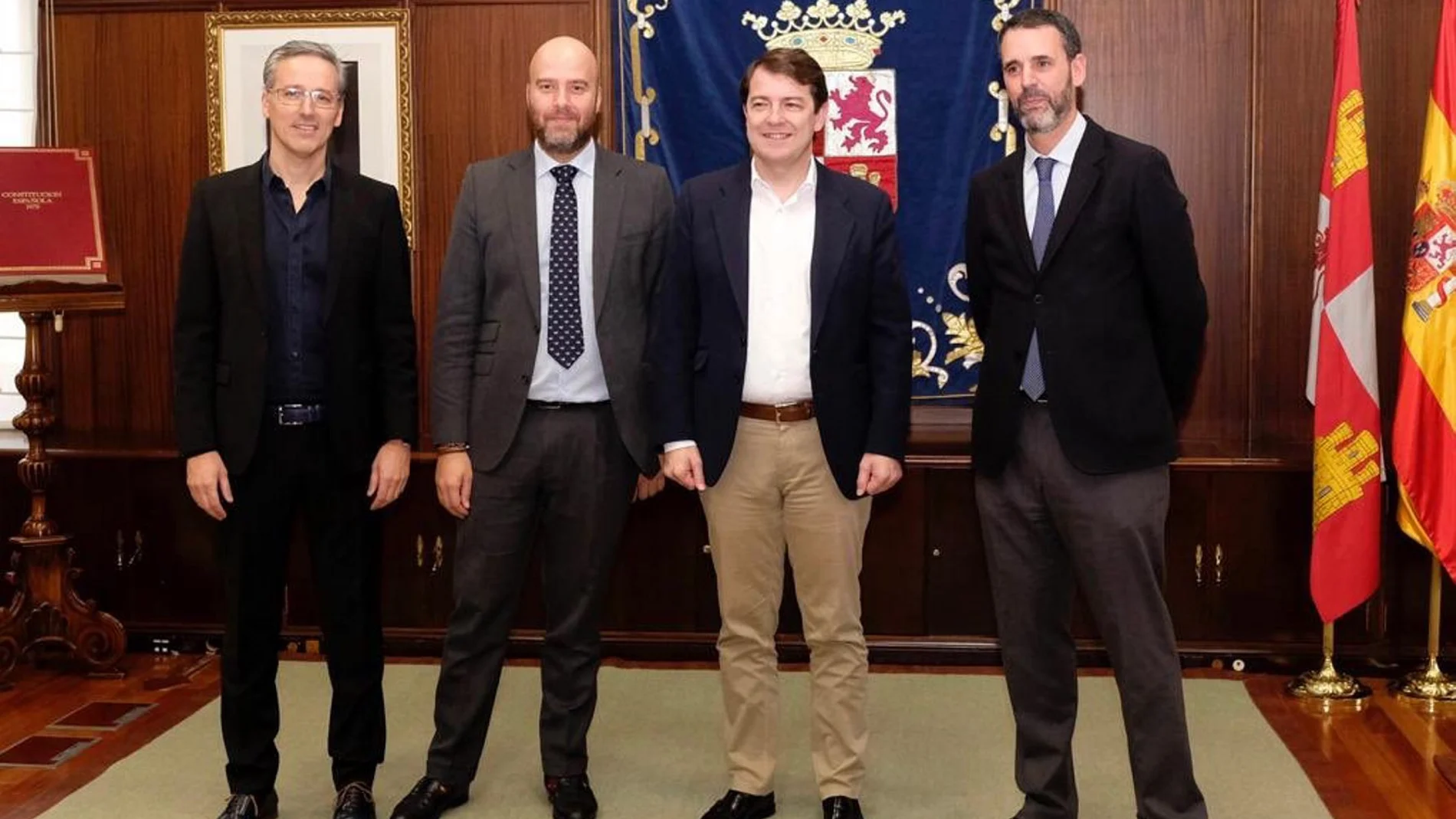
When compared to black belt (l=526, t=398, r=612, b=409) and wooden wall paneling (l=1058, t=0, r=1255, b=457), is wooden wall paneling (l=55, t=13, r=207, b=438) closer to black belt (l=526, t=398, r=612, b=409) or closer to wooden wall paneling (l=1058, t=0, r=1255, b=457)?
black belt (l=526, t=398, r=612, b=409)

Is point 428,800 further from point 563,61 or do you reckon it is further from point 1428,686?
point 1428,686

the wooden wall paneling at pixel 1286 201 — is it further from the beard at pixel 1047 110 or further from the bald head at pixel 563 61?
the bald head at pixel 563 61

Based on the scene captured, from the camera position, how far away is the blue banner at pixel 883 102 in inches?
192

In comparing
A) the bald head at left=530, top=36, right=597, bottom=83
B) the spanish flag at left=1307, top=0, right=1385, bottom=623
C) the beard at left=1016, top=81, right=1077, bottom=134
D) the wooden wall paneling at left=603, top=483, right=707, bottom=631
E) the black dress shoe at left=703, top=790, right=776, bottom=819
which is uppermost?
the bald head at left=530, top=36, right=597, bottom=83

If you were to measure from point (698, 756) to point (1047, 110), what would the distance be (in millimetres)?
1872

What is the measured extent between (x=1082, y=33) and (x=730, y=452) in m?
2.48

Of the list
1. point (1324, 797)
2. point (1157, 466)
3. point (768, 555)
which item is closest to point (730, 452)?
point (768, 555)

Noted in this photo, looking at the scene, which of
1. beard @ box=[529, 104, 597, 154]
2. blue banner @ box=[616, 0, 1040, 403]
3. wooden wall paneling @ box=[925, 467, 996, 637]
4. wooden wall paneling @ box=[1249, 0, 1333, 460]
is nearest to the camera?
beard @ box=[529, 104, 597, 154]

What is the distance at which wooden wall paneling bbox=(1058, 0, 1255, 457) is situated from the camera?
15.8 feet

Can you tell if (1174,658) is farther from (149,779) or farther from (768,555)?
(149,779)

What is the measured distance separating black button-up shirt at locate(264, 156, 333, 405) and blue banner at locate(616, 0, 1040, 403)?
2003 millimetres

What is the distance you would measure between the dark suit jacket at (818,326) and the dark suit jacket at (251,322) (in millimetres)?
615

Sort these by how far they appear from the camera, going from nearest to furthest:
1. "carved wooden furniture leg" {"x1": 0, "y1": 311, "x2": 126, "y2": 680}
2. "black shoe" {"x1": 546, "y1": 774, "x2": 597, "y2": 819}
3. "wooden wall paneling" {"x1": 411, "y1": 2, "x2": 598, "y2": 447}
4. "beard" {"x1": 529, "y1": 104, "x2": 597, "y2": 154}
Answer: "beard" {"x1": 529, "y1": 104, "x2": 597, "y2": 154}
"black shoe" {"x1": 546, "y1": 774, "x2": 597, "y2": 819}
"carved wooden furniture leg" {"x1": 0, "y1": 311, "x2": 126, "y2": 680}
"wooden wall paneling" {"x1": 411, "y1": 2, "x2": 598, "y2": 447}

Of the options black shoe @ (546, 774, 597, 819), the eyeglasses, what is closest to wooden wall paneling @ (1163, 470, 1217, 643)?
black shoe @ (546, 774, 597, 819)
